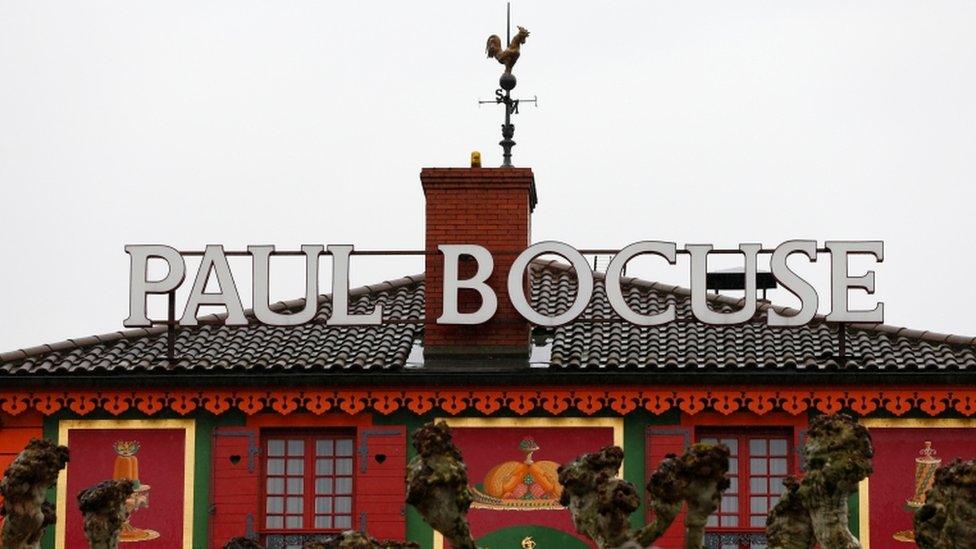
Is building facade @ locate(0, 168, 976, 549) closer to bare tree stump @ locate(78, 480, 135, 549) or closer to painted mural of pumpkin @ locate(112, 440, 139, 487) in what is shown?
painted mural of pumpkin @ locate(112, 440, 139, 487)

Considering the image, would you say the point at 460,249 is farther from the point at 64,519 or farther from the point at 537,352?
the point at 64,519

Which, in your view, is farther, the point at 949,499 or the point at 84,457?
the point at 84,457

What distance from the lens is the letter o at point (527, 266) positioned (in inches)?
1619

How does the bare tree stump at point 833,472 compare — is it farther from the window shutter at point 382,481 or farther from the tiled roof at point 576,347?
the window shutter at point 382,481

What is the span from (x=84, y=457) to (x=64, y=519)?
0.98m

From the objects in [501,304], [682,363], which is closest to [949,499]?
[682,363]

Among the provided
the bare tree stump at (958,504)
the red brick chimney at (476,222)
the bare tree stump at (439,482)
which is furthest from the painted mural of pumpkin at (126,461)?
the bare tree stump at (958,504)

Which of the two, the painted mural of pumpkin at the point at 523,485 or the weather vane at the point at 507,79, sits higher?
the weather vane at the point at 507,79

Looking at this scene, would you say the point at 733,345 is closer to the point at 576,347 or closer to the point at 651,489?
the point at 576,347

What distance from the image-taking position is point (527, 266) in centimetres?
4169

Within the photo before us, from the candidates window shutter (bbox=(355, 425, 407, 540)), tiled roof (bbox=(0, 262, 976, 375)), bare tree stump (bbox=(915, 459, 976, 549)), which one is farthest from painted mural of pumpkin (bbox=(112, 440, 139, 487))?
bare tree stump (bbox=(915, 459, 976, 549))

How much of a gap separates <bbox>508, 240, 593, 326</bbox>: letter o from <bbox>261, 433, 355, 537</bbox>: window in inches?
136

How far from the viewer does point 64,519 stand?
40062mm

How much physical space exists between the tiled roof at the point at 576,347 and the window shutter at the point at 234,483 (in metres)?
1.10
